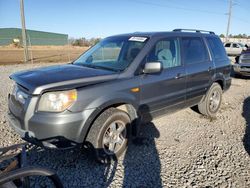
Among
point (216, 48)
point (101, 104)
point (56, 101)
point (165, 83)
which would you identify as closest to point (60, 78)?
point (56, 101)

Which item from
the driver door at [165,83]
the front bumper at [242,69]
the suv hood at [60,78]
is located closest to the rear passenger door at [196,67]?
the driver door at [165,83]

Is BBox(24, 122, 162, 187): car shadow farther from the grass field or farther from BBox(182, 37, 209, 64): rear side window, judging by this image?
the grass field

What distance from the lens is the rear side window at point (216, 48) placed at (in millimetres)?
5193

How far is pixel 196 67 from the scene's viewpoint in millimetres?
4582

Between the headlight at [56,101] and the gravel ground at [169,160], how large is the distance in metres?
0.99

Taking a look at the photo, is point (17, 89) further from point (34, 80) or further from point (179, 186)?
point (179, 186)

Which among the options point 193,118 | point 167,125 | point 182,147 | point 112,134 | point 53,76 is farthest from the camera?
point 193,118

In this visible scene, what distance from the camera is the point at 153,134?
437 cm

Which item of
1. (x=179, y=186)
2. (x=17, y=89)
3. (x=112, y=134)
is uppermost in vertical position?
(x=17, y=89)

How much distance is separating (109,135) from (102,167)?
0.48 meters

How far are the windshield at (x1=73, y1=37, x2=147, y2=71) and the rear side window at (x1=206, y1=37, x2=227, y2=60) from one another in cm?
216

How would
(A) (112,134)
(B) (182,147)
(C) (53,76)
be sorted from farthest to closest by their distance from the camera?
1. (B) (182,147)
2. (A) (112,134)
3. (C) (53,76)

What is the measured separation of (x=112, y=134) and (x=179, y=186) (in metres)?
1.19

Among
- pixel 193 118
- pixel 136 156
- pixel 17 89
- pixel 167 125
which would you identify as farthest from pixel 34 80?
pixel 193 118
